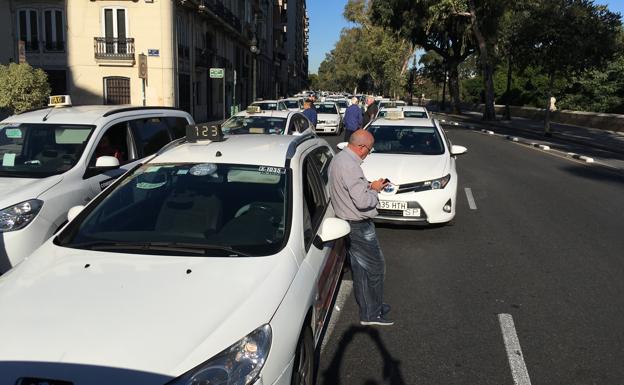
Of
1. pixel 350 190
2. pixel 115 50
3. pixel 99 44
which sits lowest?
pixel 350 190

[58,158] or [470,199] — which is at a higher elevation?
[58,158]

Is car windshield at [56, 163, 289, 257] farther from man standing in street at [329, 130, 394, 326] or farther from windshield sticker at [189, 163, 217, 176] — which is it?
man standing in street at [329, 130, 394, 326]

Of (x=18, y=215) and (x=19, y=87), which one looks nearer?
(x=18, y=215)

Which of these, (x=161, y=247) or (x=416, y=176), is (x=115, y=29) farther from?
(x=161, y=247)

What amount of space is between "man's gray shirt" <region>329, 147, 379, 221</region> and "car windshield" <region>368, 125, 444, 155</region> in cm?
469

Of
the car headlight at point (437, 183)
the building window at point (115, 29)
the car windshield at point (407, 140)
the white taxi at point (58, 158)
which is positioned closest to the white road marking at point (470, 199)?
the car windshield at point (407, 140)

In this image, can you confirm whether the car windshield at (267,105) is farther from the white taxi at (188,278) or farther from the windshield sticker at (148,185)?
the windshield sticker at (148,185)

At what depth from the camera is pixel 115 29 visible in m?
30.2

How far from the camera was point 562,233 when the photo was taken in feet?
26.0

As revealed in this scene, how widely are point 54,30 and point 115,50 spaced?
3421 mm

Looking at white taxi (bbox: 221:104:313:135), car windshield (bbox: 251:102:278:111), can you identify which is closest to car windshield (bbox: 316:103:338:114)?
car windshield (bbox: 251:102:278:111)

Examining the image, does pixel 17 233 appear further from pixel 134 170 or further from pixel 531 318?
pixel 531 318

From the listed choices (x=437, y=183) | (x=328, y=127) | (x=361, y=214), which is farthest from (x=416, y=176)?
(x=328, y=127)

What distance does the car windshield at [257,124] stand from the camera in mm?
12023
